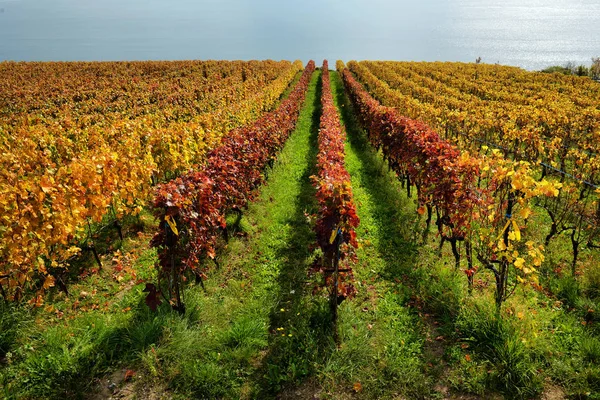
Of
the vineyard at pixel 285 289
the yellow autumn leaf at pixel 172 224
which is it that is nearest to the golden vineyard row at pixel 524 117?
the vineyard at pixel 285 289

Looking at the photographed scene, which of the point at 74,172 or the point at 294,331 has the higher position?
the point at 74,172

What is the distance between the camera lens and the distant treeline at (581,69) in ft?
122

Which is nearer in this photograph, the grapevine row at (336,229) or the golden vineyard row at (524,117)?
the grapevine row at (336,229)

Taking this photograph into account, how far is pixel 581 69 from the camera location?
3853 centimetres

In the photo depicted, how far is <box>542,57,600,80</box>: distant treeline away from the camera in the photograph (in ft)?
122

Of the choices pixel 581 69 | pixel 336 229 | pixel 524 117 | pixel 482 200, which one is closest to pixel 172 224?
pixel 336 229

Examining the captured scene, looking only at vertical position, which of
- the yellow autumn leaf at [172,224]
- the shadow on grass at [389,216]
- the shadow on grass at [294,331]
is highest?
the yellow autumn leaf at [172,224]

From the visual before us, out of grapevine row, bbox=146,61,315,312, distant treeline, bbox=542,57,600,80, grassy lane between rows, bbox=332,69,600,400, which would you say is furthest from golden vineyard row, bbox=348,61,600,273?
distant treeline, bbox=542,57,600,80

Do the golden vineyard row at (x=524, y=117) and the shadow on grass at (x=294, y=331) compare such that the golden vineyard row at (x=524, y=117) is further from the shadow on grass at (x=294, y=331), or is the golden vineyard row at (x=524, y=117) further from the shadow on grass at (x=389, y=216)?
the shadow on grass at (x=294, y=331)

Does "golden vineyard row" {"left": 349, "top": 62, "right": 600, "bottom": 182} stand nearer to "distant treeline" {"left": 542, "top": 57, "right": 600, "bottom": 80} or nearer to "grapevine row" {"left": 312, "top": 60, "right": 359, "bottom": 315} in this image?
"grapevine row" {"left": 312, "top": 60, "right": 359, "bottom": 315}

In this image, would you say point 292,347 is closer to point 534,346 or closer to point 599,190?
point 534,346

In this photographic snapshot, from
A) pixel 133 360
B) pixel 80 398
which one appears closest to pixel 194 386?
pixel 133 360

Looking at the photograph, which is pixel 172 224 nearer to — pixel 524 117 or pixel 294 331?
pixel 294 331

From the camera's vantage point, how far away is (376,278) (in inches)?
231
